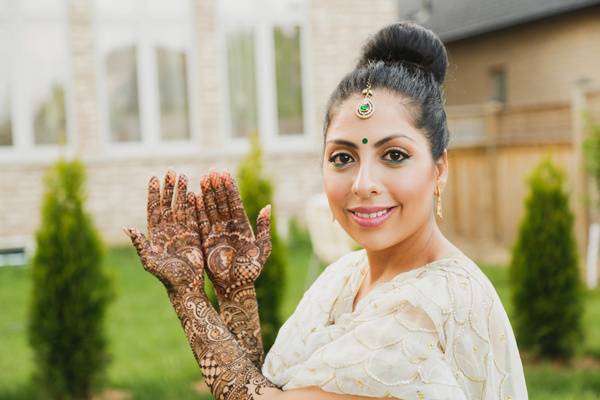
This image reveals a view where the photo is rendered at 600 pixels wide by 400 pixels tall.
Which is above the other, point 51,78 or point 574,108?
point 51,78

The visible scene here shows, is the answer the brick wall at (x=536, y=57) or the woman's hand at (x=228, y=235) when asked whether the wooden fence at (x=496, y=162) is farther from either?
the woman's hand at (x=228, y=235)

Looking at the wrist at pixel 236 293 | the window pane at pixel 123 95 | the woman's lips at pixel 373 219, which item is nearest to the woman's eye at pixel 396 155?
the woman's lips at pixel 373 219

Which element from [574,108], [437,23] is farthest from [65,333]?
[437,23]

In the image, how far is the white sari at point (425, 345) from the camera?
157 cm

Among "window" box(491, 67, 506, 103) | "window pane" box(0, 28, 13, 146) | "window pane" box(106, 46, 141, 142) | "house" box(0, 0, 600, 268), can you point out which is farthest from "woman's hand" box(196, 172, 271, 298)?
"window" box(491, 67, 506, 103)

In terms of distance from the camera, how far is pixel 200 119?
40.3ft

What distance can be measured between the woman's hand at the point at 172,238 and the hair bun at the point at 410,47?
527 mm

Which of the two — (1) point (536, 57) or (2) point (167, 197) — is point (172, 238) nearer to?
(2) point (167, 197)

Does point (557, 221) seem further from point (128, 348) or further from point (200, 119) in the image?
point (200, 119)

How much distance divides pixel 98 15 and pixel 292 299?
6154 millimetres

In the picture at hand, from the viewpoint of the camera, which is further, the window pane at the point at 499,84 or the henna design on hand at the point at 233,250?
the window pane at the point at 499,84

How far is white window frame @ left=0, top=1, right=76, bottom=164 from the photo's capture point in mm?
11656

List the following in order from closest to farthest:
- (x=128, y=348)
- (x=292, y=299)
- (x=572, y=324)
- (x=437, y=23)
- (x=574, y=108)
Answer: (x=572, y=324) < (x=128, y=348) < (x=292, y=299) < (x=574, y=108) < (x=437, y=23)

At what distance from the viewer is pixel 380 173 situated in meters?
1.68
